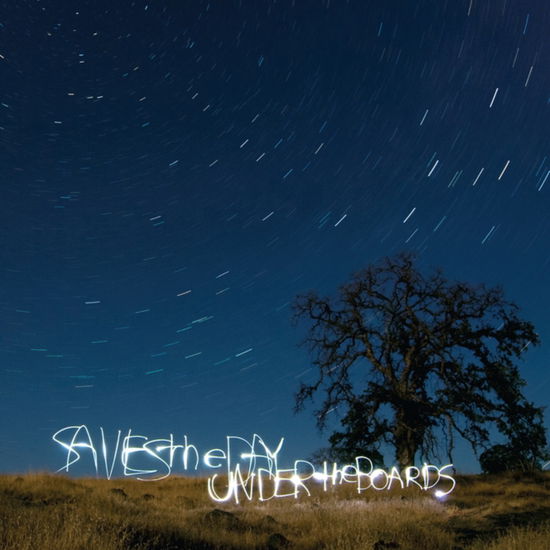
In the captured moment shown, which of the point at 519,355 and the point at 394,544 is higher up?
the point at 519,355

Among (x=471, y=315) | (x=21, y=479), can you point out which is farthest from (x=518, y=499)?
(x=21, y=479)

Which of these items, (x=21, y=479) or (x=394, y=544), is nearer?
(x=394, y=544)

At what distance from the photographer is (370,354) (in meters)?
25.0

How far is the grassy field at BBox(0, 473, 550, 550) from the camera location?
9938mm

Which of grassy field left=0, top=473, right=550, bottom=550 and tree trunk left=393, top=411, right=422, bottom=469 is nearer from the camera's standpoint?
grassy field left=0, top=473, right=550, bottom=550

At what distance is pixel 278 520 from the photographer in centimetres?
1533

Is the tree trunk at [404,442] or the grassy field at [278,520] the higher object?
the tree trunk at [404,442]

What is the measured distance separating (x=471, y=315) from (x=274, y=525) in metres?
13.9

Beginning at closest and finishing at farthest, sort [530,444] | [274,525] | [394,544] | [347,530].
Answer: [394,544] → [347,530] → [274,525] → [530,444]

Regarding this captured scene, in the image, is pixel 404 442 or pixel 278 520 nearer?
pixel 278 520

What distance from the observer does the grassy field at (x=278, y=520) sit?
9.94 meters

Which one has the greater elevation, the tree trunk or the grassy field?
the tree trunk

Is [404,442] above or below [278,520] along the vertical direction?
above

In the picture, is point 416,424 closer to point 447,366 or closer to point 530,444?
point 447,366
